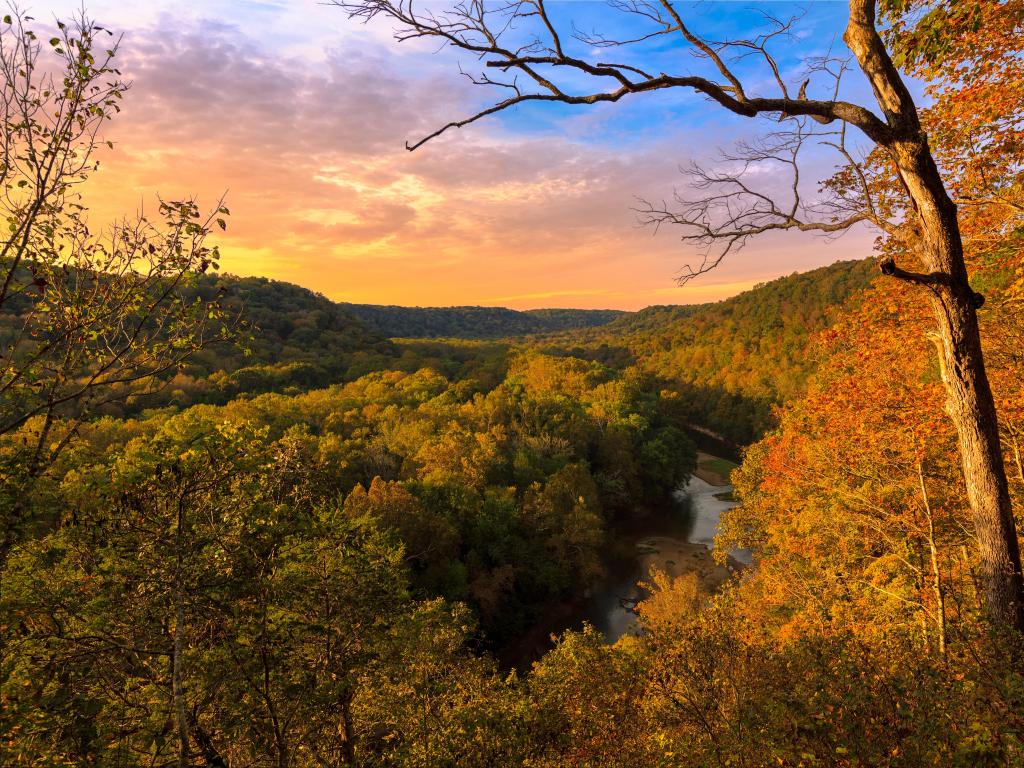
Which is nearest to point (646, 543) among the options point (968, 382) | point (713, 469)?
point (713, 469)

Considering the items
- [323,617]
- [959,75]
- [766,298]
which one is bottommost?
[323,617]

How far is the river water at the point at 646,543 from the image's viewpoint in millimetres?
26000

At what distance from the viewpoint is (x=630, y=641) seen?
14328mm

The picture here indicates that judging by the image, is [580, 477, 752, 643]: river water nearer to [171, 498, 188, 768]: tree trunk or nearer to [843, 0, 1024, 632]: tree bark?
[843, 0, 1024, 632]: tree bark

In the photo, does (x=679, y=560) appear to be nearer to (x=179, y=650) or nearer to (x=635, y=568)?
(x=635, y=568)

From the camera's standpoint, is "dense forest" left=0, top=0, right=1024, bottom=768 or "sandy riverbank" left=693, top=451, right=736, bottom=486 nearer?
"dense forest" left=0, top=0, right=1024, bottom=768

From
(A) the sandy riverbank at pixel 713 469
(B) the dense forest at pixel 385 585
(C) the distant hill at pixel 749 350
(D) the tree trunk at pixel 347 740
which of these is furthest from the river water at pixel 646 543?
(C) the distant hill at pixel 749 350

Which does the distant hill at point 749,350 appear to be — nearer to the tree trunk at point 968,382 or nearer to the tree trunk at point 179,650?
the tree trunk at point 968,382

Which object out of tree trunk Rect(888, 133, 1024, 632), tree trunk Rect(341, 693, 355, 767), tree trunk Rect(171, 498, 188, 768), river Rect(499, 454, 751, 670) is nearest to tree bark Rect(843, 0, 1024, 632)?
tree trunk Rect(888, 133, 1024, 632)

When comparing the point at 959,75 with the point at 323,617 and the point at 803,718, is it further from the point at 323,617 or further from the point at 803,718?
the point at 323,617

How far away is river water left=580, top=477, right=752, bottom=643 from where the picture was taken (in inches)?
1024

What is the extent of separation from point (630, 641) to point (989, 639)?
35.6ft

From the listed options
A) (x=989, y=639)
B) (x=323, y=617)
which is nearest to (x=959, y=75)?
(x=989, y=639)

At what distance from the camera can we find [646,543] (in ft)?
115
